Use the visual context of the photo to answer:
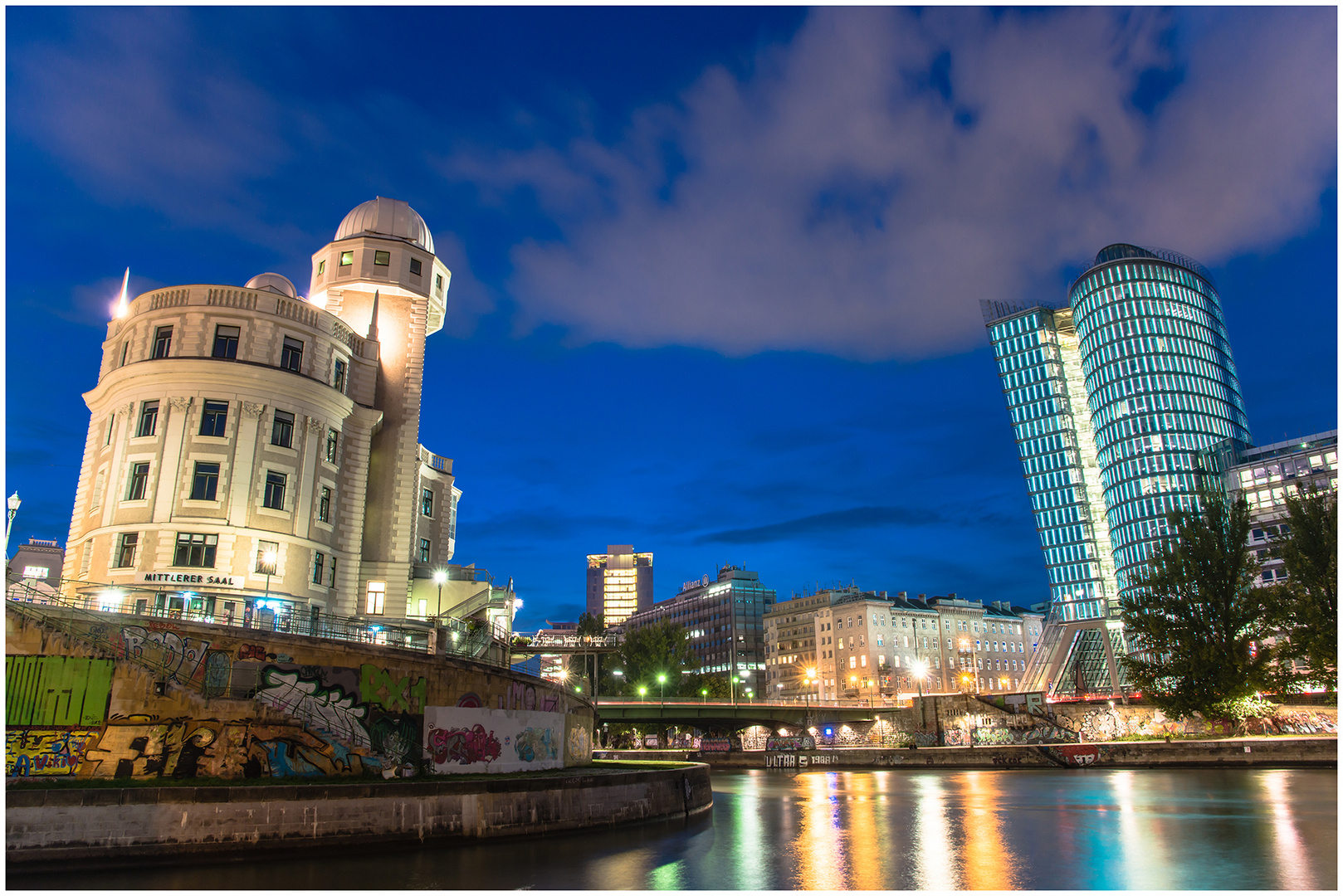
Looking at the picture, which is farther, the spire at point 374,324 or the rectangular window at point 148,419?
the spire at point 374,324

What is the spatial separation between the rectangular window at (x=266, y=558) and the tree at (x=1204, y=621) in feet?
220

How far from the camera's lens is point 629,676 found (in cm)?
12350

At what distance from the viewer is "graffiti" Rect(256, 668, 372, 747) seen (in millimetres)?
30734

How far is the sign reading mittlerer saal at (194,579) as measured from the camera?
41188 mm

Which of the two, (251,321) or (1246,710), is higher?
(251,321)

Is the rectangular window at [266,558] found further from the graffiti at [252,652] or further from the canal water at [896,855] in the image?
the canal water at [896,855]

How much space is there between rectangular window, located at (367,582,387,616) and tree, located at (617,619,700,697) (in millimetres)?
71275

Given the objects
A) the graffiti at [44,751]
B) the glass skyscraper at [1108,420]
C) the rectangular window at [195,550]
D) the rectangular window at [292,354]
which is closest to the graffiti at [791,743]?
the glass skyscraper at [1108,420]

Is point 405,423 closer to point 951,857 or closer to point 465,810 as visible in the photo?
point 465,810

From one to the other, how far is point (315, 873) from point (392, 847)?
3.85 metres

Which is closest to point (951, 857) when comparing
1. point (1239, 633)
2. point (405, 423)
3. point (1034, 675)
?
point (405, 423)

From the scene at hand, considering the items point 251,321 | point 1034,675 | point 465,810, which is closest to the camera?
point 465,810

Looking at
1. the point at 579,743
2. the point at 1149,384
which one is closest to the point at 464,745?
the point at 579,743

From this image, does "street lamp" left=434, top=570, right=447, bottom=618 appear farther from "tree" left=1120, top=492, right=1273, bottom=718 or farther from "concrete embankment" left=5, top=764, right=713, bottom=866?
"tree" left=1120, top=492, right=1273, bottom=718
